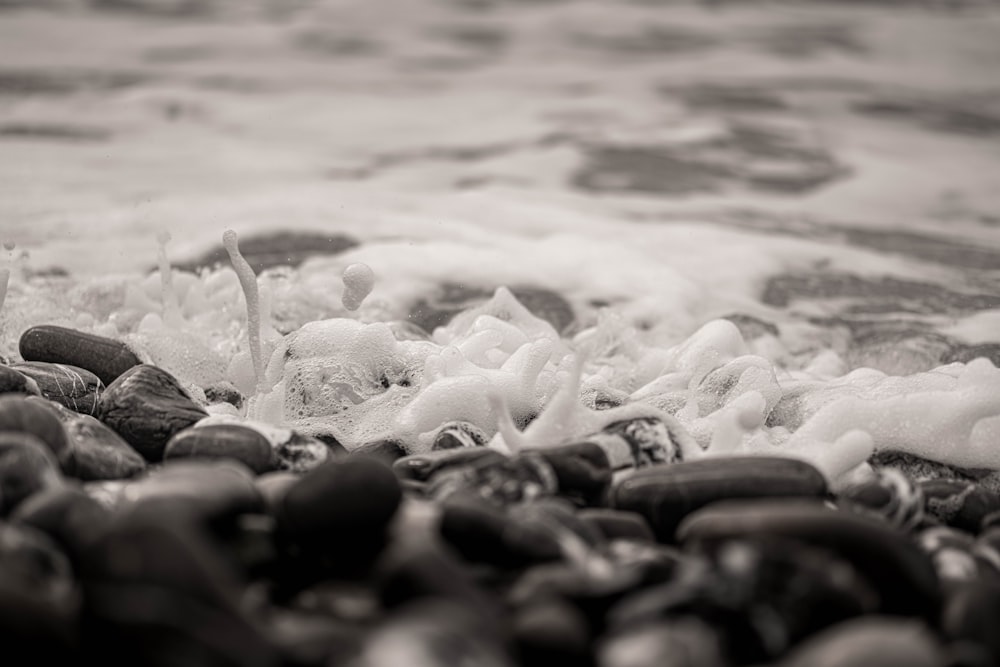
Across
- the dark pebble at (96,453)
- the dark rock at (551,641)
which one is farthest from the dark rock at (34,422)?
the dark rock at (551,641)

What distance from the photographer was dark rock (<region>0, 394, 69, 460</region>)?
1.93 m

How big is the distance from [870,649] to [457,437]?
142 centimetres

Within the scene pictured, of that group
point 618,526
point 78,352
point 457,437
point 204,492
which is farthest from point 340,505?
point 78,352

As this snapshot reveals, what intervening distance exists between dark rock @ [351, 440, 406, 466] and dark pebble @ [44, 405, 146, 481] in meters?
0.54

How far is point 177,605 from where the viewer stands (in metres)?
1.27

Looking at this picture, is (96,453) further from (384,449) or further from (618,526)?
(618,526)

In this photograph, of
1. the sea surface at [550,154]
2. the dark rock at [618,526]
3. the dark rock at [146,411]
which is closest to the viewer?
the dark rock at [618,526]

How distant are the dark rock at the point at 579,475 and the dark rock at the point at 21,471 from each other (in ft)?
2.85

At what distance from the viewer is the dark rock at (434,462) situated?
222cm

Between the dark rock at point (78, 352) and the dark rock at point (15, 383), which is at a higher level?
the dark rock at point (15, 383)

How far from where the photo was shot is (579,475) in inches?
82.8

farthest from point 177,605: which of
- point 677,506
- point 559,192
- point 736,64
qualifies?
point 736,64

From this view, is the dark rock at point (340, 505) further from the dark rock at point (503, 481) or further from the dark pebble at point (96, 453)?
the dark pebble at point (96, 453)

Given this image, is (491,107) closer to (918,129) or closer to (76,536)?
(918,129)
